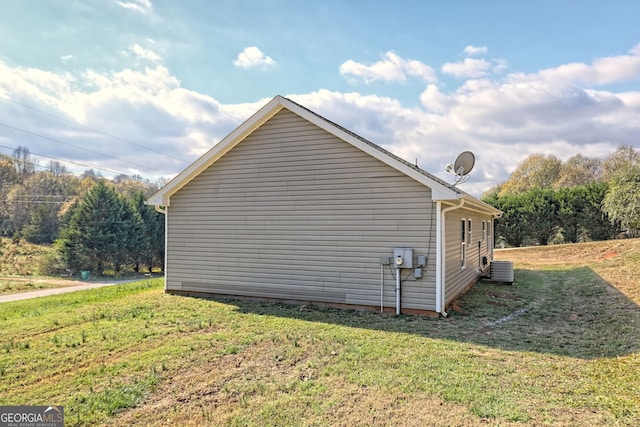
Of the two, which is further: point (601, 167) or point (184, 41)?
point (601, 167)

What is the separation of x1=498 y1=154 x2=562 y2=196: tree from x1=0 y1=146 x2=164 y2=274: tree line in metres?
37.0

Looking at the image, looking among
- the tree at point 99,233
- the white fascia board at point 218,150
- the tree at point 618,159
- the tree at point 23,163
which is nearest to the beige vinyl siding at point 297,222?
the white fascia board at point 218,150

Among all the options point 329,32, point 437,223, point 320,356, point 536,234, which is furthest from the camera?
point 536,234

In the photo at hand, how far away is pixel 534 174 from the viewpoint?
1487 inches

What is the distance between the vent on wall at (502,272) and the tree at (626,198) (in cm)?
1235

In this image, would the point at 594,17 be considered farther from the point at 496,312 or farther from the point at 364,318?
the point at 364,318

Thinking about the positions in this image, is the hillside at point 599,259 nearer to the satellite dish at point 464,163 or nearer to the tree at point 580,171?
the satellite dish at point 464,163

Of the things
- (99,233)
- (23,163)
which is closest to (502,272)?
(99,233)

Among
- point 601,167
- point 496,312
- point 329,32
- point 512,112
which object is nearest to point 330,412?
point 496,312

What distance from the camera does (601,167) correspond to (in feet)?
111

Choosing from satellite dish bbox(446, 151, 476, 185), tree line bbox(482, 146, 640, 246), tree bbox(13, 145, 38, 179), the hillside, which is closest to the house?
satellite dish bbox(446, 151, 476, 185)

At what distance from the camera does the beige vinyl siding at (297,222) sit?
739 cm

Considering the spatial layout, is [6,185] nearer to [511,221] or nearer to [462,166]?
[462,166]

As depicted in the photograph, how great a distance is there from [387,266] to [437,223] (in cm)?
139
